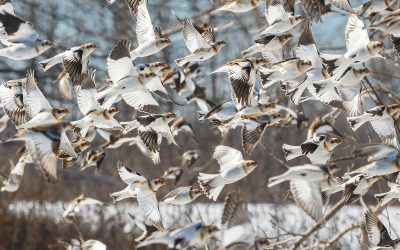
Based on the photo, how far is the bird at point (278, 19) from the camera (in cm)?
380

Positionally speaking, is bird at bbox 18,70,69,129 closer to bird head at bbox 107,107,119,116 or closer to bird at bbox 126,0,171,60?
bird head at bbox 107,107,119,116

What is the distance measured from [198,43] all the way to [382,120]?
110 centimetres

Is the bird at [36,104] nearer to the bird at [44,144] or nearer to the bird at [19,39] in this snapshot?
the bird at [19,39]

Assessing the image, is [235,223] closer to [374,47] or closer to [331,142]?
[331,142]

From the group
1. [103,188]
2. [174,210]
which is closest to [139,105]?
[174,210]

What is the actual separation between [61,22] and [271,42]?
975cm

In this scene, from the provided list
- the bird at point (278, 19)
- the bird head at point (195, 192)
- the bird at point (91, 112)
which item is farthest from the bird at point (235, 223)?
the bird at point (278, 19)

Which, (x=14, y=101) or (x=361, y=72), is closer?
(x=361, y=72)

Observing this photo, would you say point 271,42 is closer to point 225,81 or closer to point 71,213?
point 71,213

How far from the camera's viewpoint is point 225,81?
44.3ft

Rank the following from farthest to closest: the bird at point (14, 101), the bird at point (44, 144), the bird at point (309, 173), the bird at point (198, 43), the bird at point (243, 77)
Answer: the bird at point (198, 43) < the bird at point (14, 101) < the bird at point (243, 77) < the bird at point (309, 173) < the bird at point (44, 144)

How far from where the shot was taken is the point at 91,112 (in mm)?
3891

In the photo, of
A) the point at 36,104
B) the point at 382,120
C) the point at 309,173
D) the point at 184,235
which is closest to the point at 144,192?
the point at 184,235

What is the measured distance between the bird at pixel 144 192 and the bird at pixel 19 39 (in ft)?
2.78
